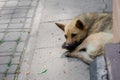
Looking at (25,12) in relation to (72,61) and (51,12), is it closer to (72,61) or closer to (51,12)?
(51,12)

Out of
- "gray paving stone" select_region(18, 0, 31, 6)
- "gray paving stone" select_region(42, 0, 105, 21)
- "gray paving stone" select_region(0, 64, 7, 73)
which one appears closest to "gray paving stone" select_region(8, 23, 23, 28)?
"gray paving stone" select_region(42, 0, 105, 21)

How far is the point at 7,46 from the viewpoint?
5750 mm

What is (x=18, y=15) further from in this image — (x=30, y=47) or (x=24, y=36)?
(x=30, y=47)

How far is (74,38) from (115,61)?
7.57 feet

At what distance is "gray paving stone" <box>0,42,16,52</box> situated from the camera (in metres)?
5.64

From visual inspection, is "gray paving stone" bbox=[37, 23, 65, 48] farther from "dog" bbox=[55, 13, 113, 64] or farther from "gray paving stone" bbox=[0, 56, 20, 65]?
"gray paving stone" bbox=[0, 56, 20, 65]

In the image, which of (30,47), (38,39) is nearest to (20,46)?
(30,47)

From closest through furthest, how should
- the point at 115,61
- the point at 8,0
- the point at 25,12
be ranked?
1. the point at 115,61
2. the point at 25,12
3. the point at 8,0

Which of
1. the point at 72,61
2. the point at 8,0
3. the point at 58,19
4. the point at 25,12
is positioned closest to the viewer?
the point at 72,61

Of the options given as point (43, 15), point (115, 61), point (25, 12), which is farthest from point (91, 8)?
point (115, 61)

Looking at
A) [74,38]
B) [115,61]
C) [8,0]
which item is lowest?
[8,0]

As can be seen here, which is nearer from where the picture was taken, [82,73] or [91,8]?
[82,73]

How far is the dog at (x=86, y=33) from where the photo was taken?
4.81 metres

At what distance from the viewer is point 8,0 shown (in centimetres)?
799
